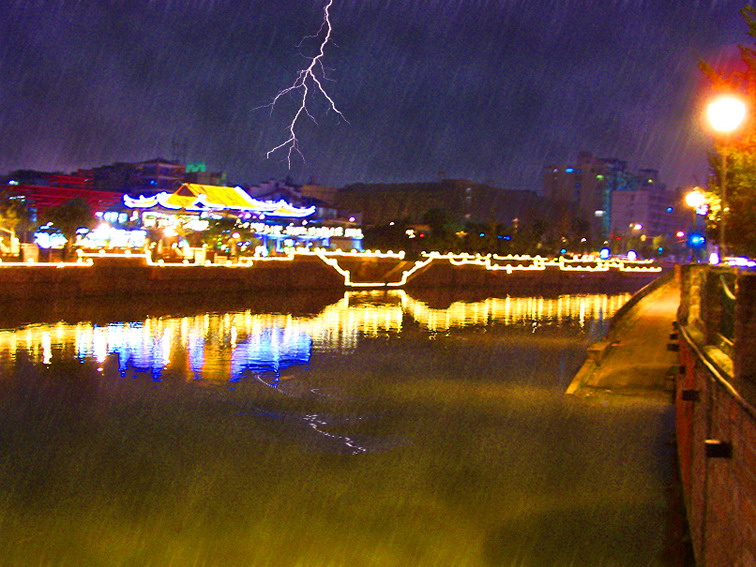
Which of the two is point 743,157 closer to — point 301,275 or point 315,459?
point 315,459

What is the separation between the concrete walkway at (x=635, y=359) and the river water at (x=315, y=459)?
25.5 inches

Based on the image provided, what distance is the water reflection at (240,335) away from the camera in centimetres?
1675

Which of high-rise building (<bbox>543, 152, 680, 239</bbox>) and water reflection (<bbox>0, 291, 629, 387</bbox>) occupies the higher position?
high-rise building (<bbox>543, 152, 680, 239</bbox>)

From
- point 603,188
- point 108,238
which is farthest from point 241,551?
point 603,188

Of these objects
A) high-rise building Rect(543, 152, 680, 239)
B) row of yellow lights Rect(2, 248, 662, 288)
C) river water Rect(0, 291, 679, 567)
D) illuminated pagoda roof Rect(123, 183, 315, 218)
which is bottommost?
river water Rect(0, 291, 679, 567)

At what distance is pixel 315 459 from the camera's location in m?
10.2

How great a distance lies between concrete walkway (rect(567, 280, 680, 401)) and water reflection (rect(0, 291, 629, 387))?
557cm

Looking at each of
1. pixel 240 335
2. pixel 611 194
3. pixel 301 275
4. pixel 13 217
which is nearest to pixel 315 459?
pixel 240 335

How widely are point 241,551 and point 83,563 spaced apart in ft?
4.04

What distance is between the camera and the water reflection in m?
16.8

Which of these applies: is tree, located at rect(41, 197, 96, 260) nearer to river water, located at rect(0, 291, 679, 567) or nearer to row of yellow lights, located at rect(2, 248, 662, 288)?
row of yellow lights, located at rect(2, 248, 662, 288)

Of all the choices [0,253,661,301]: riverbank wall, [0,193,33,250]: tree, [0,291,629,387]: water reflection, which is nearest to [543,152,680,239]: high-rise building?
[0,253,661,301]: riverbank wall

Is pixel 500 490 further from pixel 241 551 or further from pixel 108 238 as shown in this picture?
pixel 108 238

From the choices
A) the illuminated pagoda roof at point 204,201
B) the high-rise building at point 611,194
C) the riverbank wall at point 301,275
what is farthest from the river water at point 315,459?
the high-rise building at point 611,194
